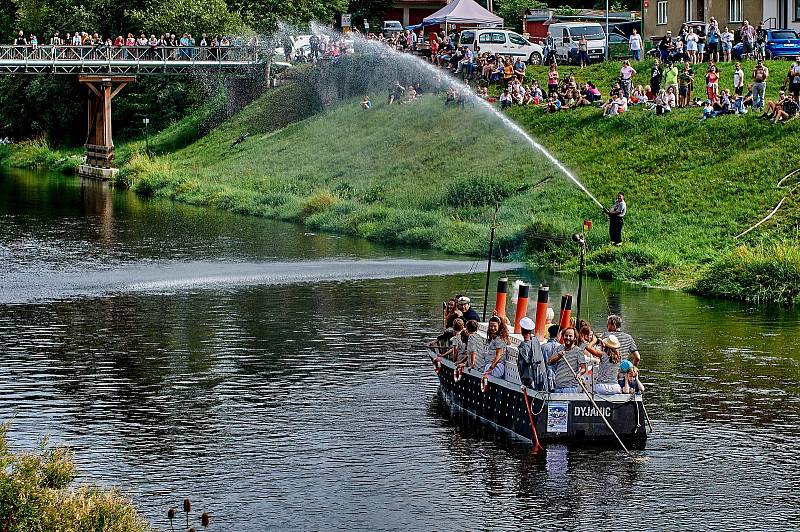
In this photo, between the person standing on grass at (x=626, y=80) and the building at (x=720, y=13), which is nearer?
the person standing on grass at (x=626, y=80)

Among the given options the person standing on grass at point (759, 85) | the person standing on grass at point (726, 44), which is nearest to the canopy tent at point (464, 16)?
the person standing on grass at point (726, 44)

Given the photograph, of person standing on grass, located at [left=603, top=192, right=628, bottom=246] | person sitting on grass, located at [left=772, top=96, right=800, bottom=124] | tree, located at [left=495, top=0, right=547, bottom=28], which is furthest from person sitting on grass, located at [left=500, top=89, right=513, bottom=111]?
tree, located at [left=495, top=0, right=547, bottom=28]

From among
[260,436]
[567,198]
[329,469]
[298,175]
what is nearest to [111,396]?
[260,436]

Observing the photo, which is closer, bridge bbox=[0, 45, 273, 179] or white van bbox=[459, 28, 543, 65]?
white van bbox=[459, 28, 543, 65]

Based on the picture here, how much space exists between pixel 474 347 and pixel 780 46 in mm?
48057

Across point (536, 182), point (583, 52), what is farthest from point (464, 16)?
point (536, 182)

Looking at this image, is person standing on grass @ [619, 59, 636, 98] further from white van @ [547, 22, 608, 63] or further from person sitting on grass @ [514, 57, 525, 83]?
white van @ [547, 22, 608, 63]

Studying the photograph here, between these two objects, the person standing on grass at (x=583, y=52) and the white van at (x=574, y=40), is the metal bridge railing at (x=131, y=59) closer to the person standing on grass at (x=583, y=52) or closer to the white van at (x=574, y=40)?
the white van at (x=574, y=40)

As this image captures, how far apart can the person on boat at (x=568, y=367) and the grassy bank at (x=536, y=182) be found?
18.6 meters

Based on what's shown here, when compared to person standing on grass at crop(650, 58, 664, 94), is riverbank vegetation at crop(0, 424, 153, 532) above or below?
below

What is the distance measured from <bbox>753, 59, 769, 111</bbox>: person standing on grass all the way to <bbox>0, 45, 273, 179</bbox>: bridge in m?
42.1

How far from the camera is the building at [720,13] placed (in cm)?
7931

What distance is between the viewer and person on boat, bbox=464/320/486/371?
2966 cm

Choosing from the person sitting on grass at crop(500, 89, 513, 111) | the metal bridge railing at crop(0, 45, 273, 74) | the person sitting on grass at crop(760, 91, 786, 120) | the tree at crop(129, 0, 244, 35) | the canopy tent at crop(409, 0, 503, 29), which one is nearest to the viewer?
the person sitting on grass at crop(760, 91, 786, 120)
